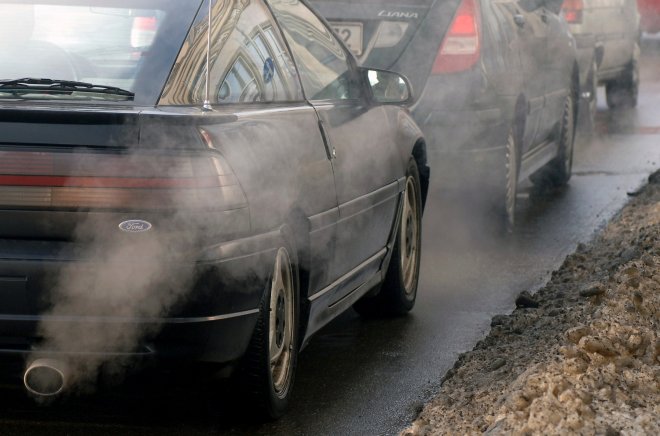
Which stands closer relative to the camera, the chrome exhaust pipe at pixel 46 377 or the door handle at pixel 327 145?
the chrome exhaust pipe at pixel 46 377

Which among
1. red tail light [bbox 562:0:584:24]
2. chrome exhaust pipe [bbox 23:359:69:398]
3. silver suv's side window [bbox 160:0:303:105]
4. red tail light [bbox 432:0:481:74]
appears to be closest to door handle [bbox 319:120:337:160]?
silver suv's side window [bbox 160:0:303:105]

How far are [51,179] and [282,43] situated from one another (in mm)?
1595

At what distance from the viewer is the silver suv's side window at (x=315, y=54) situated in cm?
588

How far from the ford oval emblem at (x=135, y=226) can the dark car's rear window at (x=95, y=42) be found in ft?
1.62

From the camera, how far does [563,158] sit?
1186 cm

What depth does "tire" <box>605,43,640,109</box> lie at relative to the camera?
1895 centimetres

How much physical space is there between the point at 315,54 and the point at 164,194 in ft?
6.28

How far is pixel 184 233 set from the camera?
4391mm

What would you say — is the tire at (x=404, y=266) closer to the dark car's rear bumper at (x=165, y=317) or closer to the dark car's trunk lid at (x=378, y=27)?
the dark car's trunk lid at (x=378, y=27)

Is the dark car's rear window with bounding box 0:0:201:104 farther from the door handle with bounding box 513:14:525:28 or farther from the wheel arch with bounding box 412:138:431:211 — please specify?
the door handle with bounding box 513:14:525:28

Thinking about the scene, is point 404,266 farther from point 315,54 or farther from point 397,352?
point 315,54

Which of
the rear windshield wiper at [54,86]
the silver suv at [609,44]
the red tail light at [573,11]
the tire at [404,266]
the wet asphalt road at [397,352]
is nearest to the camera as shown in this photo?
the rear windshield wiper at [54,86]

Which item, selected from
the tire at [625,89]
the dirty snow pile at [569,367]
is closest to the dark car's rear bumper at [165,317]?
the dirty snow pile at [569,367]

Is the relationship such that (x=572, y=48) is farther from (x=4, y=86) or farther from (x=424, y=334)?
(x=4, y=86)
